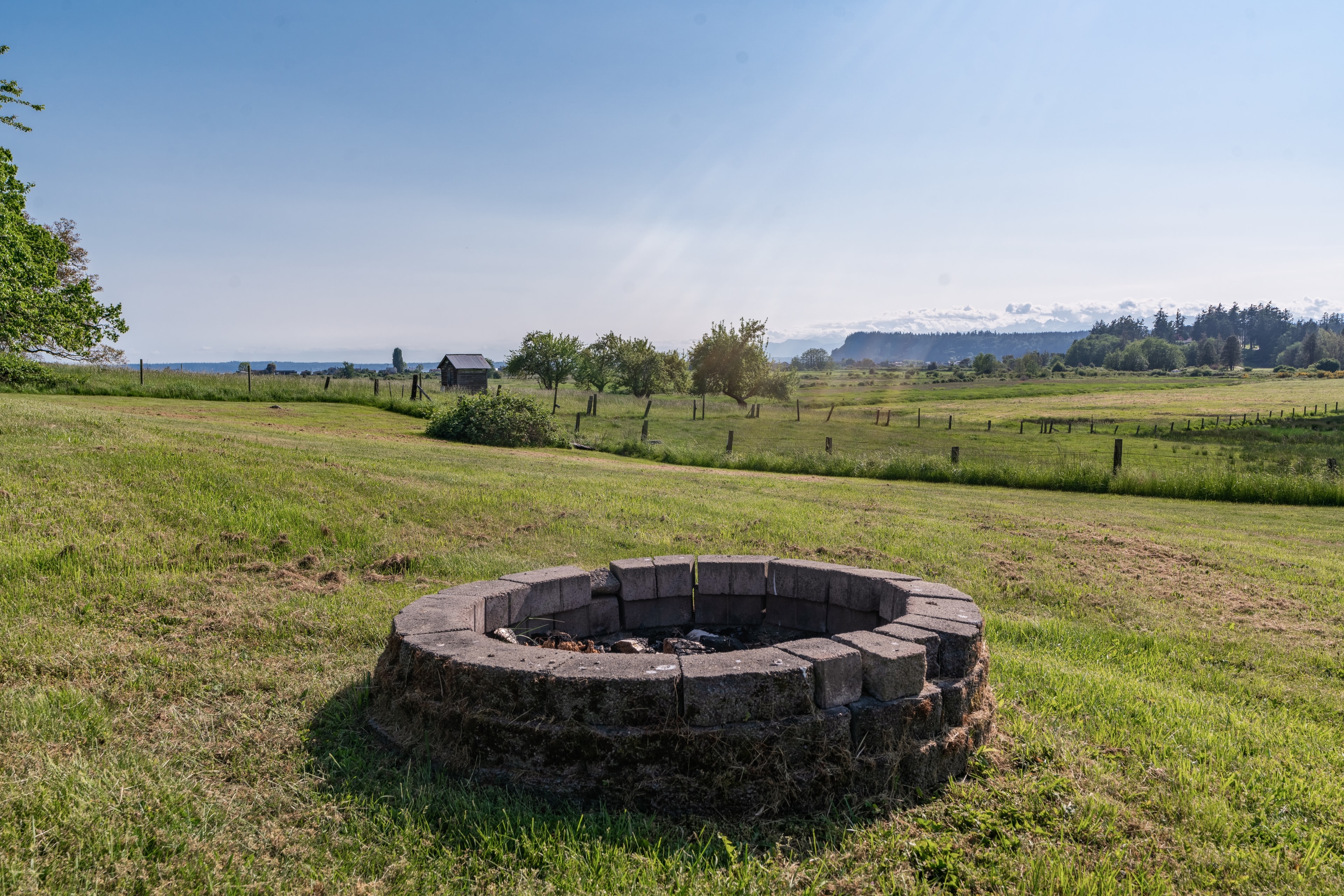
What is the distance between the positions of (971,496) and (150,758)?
49.5 feet

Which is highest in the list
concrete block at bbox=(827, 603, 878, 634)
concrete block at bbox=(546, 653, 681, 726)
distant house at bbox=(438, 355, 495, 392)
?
distant house at bbox=(438, 355, 495, 392)

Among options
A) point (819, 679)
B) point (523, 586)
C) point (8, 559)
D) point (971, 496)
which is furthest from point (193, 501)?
point (971, 496)

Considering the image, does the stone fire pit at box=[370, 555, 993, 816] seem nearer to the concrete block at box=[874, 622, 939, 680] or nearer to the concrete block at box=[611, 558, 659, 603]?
the concrete block at box=[874, 622, 939, 680]

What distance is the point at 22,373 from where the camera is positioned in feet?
73.8

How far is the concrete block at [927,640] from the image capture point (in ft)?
14.0

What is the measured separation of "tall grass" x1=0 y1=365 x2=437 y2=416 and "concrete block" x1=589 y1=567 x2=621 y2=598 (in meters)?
25.5

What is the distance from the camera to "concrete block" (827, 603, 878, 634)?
18.5 ft

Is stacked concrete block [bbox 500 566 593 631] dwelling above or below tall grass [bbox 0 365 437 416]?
below

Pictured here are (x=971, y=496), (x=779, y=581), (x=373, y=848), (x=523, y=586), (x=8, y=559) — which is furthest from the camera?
(x=971, y=496)

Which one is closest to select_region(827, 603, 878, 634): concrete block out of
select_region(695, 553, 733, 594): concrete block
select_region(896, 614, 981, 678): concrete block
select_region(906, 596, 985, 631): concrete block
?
select_region(906, 596, 985, 631): concrete block

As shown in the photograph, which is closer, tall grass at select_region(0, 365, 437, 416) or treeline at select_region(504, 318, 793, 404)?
tall grass at select_region(0, 365, 437, 416)

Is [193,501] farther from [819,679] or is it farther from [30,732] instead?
[819,679]

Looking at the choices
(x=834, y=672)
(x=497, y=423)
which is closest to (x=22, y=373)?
(x=497, y=423)

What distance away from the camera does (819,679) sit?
3781 millimetres
